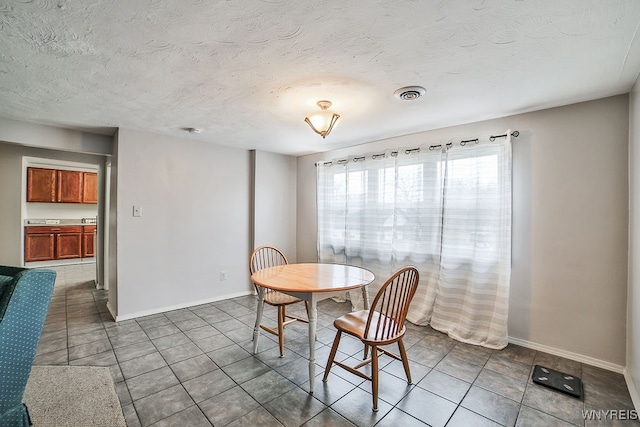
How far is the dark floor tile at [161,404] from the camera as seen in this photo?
1741mm

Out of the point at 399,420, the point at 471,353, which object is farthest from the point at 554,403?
the point at 399,420

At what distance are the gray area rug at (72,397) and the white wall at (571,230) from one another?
3.36 metres

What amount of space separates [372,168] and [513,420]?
2.83m

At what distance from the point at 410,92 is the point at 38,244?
780 cm

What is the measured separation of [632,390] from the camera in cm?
194

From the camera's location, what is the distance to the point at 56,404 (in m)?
1.85

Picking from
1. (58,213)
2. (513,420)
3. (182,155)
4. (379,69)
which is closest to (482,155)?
(379,69)

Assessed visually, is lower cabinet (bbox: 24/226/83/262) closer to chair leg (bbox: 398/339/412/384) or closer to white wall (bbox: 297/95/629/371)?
chair leg (bbox: 398/339/412/384)

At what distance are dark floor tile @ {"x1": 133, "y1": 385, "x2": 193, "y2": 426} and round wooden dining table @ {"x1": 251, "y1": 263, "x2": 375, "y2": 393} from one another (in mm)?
716

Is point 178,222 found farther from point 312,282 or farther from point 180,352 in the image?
point 312,282

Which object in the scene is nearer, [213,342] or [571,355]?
[571,355]

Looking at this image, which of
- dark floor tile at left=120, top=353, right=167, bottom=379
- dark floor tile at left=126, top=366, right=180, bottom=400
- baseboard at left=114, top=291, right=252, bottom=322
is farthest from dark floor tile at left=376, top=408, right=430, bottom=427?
baseboard at left=114, top=291, right=252, bottom=322

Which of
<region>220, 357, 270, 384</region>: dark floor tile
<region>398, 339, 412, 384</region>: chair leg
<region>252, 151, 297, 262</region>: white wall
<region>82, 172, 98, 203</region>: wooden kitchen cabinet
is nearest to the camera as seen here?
<region>398, 339, 412, 384</region>: chair leg

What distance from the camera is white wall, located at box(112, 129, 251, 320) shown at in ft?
10.9
